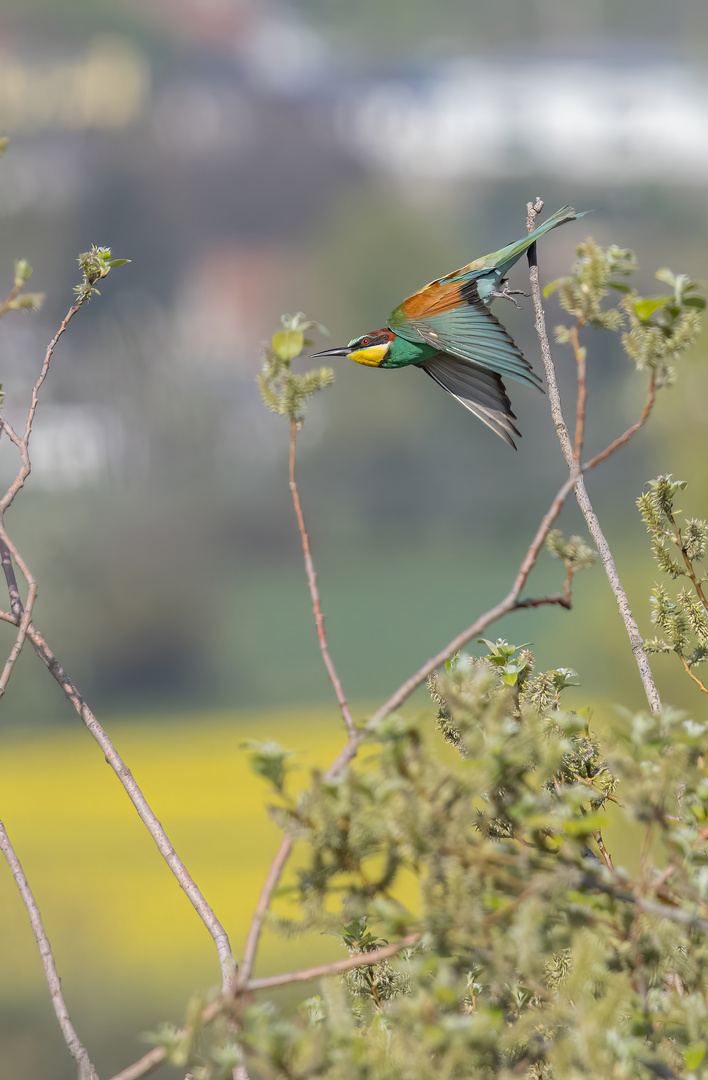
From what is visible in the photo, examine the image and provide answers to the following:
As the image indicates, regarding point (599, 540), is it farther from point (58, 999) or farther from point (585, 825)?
point (58, 999)

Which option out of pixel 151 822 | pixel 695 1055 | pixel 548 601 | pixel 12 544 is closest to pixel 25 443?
pixel 12 544

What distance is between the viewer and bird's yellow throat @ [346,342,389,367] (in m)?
0.83

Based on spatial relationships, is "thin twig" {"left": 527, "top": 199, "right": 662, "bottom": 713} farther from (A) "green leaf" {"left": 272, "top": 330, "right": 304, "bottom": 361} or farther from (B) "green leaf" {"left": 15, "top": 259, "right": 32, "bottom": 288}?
(B) "green leaf" {"left": 15, "top": 259, "right": 32, "bottom": 288}

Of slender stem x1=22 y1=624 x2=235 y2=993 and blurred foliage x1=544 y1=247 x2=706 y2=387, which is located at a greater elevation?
blurred foliage x1=544 y1=247 x2=706 y2=387

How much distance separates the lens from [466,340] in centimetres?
74

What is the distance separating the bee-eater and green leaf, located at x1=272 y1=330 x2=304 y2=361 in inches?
11.3

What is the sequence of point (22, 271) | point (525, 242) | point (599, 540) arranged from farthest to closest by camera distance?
point (525, 242)
point (599, 540)
point (22, 271)

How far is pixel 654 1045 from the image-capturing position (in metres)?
0.34

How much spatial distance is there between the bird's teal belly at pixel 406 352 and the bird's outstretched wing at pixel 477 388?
23 mm

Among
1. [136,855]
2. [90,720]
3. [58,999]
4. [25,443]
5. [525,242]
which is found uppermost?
[525,242]

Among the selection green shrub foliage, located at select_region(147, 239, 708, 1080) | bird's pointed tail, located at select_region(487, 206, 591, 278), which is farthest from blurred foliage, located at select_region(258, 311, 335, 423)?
bird's pointed tail, located at select_region(487, 206, 591, 278)

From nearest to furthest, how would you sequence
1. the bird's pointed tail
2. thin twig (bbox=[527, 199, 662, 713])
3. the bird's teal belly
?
thin twig (bbox=[527, 199, 662, 713]), the bird's pointed tail, the bird's teal belly

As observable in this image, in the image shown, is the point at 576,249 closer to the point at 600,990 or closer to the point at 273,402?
the point at 273,402

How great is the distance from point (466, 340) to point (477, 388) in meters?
0.04
